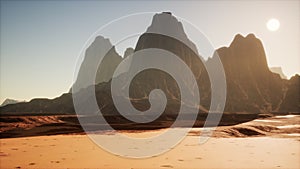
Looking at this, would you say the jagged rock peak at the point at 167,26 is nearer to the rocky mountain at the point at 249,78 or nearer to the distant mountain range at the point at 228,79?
the distant mountain range at the point at 228,79

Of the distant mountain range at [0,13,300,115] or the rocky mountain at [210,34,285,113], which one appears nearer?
the distant mountain range at [0,13,300,115]

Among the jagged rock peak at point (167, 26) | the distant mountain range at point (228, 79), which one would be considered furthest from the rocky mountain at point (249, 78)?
the jagged rock peak at point (167, 26)

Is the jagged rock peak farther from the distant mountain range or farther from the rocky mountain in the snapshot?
the rocky mountain

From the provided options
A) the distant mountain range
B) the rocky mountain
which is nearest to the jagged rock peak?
the distant mountain range

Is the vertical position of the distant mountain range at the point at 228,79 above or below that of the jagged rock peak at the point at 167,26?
below

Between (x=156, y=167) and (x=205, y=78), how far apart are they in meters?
140

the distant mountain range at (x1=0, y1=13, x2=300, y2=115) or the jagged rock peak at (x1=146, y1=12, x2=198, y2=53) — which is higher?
the jagged rock peak at (x1=146, y1=12, x2=198, y2=53)

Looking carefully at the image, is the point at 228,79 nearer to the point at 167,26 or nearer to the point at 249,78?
the point at 249,78

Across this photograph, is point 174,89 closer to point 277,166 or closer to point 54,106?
point 54,106

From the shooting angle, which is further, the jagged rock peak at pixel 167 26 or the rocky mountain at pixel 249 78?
the jagged rock peak at pixel 167 26

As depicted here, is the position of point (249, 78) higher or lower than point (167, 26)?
lower

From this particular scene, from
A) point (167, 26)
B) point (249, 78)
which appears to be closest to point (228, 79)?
point (249, 78)

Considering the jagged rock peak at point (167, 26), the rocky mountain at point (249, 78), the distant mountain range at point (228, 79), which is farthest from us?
the jagged rock peak at point (167, 26)

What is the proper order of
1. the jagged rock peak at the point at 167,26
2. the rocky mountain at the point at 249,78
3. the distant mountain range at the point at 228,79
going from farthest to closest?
the jagged rock peak at the point at 167,26 < the rocky mountain at the point at 249,78 < the distant mountain range at the point at 228,79
